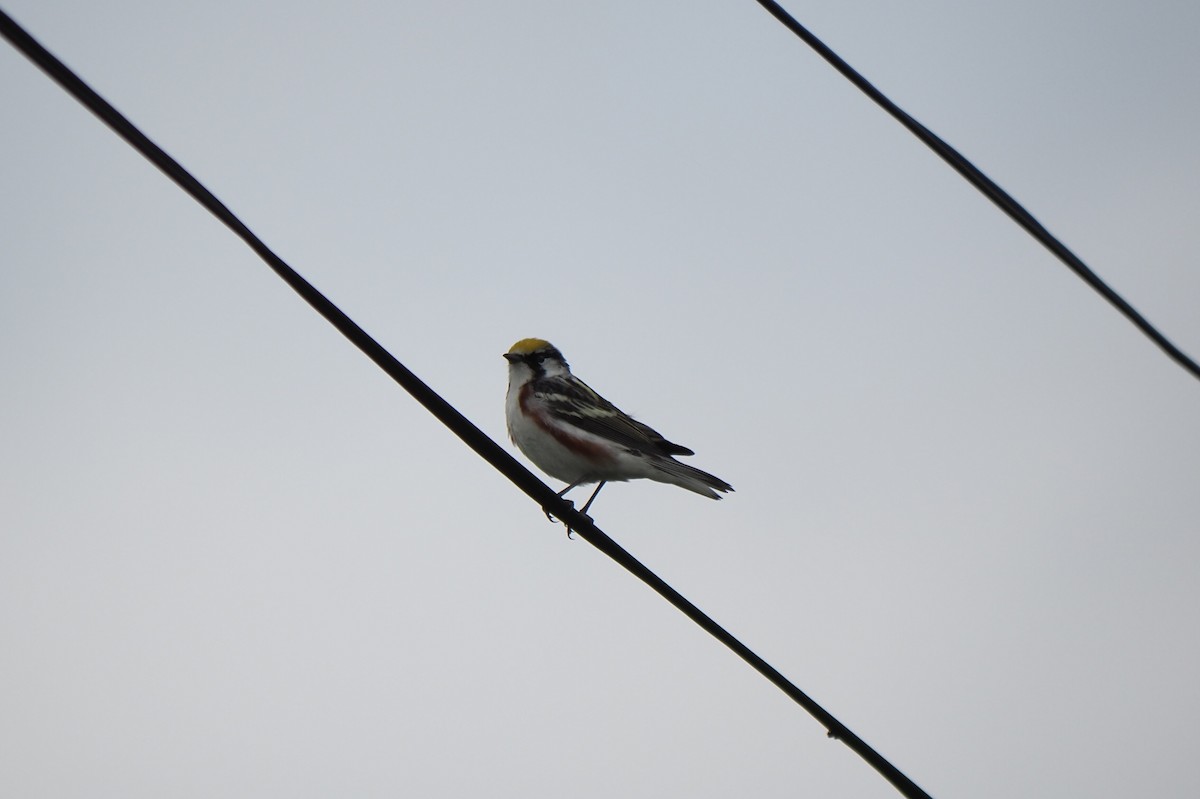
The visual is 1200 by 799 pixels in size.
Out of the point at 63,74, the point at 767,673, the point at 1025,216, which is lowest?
the point at 63,74

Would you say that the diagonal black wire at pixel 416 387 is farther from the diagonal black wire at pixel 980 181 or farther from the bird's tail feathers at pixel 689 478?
the bird's tail feathers at pixel 689 478

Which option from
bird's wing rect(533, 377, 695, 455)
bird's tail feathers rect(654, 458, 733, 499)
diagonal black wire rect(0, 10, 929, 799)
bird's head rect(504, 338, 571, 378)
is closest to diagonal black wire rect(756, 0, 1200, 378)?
diagonal black wire rect(0, 10, 929, 799)

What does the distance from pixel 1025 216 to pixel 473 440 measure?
85.0 inches

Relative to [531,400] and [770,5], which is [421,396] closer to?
[770,5]

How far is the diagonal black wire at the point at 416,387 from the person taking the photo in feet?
9.12

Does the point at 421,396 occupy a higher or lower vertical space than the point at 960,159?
lower

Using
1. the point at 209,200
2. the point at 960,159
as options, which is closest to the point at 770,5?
the point at 960,159

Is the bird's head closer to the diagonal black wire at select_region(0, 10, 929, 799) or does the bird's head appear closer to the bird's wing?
the bird's wing

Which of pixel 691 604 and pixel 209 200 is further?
pixel 691 604

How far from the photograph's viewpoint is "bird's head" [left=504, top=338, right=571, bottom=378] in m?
9.80

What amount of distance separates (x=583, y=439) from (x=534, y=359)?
1.57 meters

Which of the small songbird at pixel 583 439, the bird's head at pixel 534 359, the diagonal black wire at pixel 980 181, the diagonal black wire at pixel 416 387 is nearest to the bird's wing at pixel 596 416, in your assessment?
the small songbird at pixel 583 439

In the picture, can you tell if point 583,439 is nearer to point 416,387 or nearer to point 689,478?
point 689,478

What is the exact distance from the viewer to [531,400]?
9.05 metres
